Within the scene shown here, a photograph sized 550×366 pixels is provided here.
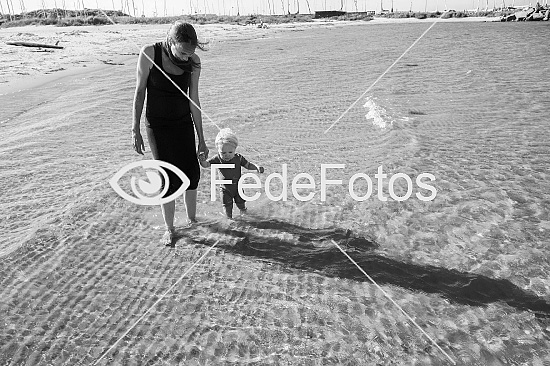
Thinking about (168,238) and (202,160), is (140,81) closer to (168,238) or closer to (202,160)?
(202,160)

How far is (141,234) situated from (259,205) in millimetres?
1334

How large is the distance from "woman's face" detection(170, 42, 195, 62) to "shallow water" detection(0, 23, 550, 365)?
1.63 metres

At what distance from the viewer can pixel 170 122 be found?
3596 mm

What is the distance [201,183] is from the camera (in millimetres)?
5363

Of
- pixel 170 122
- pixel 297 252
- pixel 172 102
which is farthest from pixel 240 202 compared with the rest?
pixel 172 102

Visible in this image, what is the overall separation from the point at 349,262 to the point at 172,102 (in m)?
1.97

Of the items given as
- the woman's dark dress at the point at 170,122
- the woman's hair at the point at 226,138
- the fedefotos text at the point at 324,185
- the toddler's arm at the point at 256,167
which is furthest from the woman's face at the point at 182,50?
the fedefotos text at the point at 324,185

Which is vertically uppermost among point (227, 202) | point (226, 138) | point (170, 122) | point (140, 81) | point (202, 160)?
point (140, 81)

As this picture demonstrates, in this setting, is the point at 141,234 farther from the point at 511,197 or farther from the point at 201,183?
the point at 511,197

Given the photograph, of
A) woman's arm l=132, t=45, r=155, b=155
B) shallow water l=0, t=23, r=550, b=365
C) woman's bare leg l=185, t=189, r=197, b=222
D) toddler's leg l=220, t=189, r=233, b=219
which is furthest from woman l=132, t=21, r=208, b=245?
shallow water l=0, t=23, r=550, b=365

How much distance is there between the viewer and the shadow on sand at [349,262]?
10.8ft

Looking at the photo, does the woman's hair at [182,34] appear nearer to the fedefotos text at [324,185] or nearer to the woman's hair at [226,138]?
Answer: the woman's hair at [226,138]

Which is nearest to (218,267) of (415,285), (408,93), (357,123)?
(415,285)

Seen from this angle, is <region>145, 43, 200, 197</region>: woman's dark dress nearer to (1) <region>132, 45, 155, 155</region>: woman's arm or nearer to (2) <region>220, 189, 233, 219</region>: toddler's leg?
(1) <region>132, 45, 155, 155</region>: woman's arm
